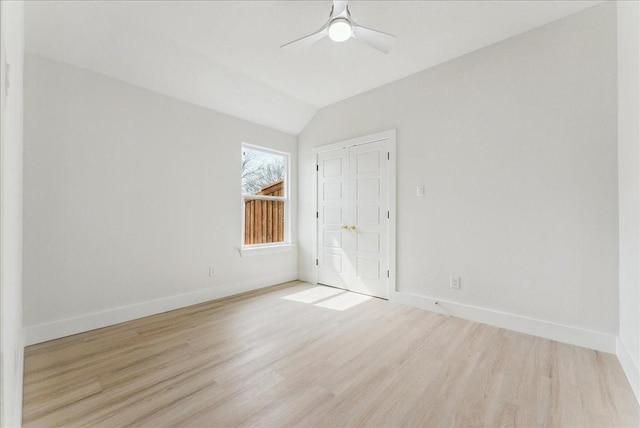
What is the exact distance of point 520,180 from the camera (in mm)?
2609

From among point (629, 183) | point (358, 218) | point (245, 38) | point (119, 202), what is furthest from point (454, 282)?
point (119, 202)

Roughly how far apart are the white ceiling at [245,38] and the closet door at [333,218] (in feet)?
3.68

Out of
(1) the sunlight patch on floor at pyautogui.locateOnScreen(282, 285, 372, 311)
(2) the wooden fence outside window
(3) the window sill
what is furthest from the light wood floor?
(2) the wooden fence outside window

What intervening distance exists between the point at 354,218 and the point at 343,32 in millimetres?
2304

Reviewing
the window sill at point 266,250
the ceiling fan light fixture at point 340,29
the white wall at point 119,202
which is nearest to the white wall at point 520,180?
the ceiling fan light fixture at point 340,29

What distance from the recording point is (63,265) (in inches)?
98.0

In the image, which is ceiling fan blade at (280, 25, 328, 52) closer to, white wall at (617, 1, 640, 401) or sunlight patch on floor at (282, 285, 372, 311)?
white wall at (617, 1, 640, 401)

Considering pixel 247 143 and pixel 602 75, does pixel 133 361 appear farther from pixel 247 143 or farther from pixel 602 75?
pixel 602 75

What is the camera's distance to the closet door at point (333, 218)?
399cm

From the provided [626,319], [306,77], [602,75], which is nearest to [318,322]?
[626,319]

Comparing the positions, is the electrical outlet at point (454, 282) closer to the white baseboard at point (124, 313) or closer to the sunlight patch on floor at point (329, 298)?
the sunlight patch on floor at point (329, 298)

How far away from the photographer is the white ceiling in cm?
227

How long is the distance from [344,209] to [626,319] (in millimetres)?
2857

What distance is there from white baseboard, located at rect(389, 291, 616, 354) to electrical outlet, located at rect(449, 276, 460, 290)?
0.58ft
